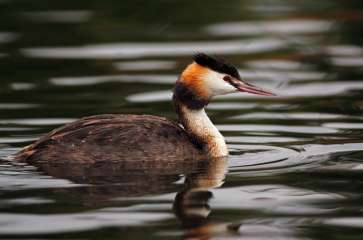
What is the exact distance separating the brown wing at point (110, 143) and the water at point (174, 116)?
0.53ft

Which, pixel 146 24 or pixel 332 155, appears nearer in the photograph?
pixel 332 155

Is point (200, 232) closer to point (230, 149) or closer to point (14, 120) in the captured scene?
point (230, 149)

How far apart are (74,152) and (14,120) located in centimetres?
235

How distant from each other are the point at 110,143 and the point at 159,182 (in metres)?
0.86

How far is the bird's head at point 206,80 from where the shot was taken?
11.5m

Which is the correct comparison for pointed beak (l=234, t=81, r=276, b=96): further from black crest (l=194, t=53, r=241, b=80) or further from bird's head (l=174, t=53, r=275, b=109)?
black crest (l=194, t=53, r=241, b=80)

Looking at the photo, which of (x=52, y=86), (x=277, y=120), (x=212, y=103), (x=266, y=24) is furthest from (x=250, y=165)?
(x=266, y=24)

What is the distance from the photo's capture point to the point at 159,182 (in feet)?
34.0

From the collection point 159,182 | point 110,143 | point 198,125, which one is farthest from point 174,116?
point 159,182

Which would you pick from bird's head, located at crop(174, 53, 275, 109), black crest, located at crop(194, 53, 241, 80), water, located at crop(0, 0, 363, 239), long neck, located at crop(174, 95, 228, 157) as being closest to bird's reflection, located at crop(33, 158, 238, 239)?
water, located at crop(0, 0, 363, 239)

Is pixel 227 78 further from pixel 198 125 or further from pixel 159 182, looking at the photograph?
pixel 159 182

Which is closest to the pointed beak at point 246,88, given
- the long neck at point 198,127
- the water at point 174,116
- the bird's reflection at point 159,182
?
the long neck at point 198,127

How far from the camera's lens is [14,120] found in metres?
13.2

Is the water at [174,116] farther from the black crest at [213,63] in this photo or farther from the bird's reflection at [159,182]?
the black crest at [213,63]
